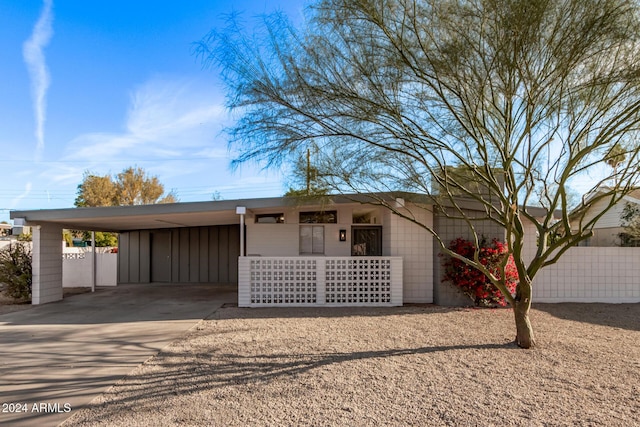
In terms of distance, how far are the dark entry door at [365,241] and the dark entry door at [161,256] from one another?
28.8ft

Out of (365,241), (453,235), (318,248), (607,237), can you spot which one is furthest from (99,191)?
(607,237)

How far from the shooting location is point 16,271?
10375 mm

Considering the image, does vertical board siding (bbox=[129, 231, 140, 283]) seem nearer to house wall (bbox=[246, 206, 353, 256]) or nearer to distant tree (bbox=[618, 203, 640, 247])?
house wall (bbox=[246, 206, 353, 256])

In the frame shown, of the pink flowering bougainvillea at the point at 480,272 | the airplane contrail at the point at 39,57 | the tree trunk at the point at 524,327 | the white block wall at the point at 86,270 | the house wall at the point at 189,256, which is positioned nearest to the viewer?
the tree trunk at the point at 524,327

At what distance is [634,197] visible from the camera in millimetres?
15789

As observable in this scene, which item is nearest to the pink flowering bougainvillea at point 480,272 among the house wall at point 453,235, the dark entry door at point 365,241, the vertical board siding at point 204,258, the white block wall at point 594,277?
the house wall at point 453,235

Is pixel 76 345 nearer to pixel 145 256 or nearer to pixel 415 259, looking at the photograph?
pixel 415 259

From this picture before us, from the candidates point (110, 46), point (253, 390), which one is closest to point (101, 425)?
point (253, 390)

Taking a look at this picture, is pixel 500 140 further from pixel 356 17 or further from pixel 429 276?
pixel 429 276

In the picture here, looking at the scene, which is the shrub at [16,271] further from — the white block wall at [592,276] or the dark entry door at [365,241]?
the white block wall at [592,276]

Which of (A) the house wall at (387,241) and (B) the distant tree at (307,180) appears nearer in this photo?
(B) the distant tree at (307,180)

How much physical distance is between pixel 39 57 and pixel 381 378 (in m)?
11.1

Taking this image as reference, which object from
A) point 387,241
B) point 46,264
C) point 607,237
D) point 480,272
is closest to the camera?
point 480,272

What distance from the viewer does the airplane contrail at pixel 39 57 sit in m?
8.41
